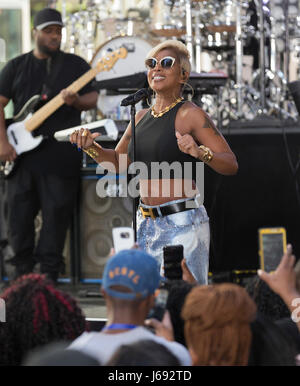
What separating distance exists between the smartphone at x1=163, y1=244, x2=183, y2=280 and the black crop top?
611 millimetres

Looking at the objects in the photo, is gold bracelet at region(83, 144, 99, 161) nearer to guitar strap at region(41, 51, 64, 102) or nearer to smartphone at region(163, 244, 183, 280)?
smartphone at region(163, 244, 183, 280)

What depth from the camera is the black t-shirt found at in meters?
7.17

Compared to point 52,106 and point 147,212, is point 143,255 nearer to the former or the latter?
point 147,212

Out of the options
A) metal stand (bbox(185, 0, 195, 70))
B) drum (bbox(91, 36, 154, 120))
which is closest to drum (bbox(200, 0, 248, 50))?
metal stand (bbox(185, 0, 195, 70))

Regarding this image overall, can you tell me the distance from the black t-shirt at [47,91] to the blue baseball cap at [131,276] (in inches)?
178

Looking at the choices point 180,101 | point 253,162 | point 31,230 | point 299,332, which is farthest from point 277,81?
point 299,332

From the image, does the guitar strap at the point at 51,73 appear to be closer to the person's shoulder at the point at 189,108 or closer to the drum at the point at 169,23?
the person's shoulder at the point at 189,108

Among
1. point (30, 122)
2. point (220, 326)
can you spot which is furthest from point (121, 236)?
point (220, 326)

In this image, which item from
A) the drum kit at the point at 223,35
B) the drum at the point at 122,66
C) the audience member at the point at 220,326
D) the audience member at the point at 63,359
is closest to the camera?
the audience member at the point at 63,359

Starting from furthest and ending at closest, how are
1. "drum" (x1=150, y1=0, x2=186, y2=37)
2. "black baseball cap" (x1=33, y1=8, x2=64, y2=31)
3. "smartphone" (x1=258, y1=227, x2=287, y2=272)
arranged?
1. "drum" (x1=150, y1=0, x2=186, y2=37)
2. "smartphone" (x1=258, y1=227, x2=287, y2=272)
3. "black baseball cap" (x1=33, y1=8, x2=64, y2=31)

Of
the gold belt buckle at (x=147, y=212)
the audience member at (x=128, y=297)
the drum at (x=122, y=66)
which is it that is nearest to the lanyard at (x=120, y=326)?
the audience member at (x=128, y=297)

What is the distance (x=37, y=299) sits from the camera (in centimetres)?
289

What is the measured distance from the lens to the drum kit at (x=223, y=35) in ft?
30.8

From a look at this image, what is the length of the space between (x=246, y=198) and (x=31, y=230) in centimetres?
183
